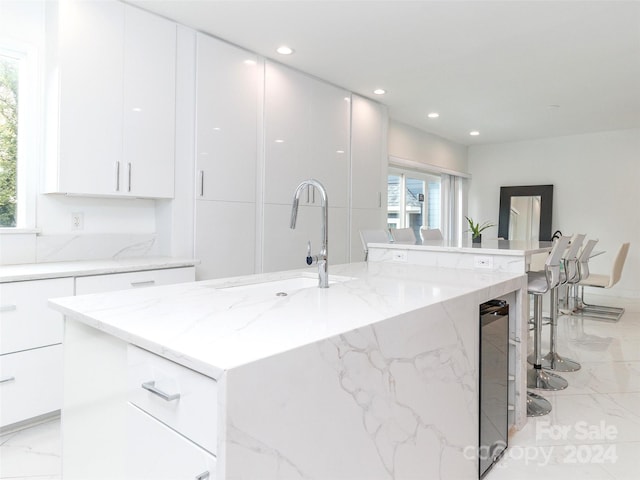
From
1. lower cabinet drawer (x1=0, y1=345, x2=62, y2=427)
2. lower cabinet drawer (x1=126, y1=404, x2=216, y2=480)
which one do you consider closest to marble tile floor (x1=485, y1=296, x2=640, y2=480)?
lower cabinet drawer (x1=126, y1=404, x2=216, y2=480)

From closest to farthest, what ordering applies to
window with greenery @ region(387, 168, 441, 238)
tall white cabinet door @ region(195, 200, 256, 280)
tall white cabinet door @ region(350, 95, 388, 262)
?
tall white cabinet door @ region(195, 200, 256, 280) < tall white cabinet door @ region(350, 95, 388, 262) < window with greenery @ region(387, 168, 441, 238)

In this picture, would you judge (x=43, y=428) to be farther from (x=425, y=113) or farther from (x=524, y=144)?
(x=524, y=144)

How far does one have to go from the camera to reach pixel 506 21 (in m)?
3.07

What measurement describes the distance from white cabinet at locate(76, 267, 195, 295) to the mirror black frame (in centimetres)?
623

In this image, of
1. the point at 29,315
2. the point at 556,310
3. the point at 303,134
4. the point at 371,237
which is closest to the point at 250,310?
the point at 29,315

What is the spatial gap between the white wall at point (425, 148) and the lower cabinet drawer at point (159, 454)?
5360 mm

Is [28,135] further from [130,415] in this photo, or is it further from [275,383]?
[275,383]

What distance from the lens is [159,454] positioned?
40.3 inches

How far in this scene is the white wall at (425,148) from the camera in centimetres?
607

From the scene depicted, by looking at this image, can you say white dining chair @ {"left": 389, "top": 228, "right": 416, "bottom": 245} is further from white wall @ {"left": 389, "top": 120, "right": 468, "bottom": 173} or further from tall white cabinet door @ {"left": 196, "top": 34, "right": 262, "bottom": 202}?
white wall @ {"left": 389, "top": 120, "right": 468, "bottom": 173}

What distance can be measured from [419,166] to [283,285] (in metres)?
4.99

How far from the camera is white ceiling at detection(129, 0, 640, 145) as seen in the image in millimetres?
2916

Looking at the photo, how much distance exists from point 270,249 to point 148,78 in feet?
5.48

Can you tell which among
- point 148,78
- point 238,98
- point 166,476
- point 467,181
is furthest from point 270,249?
point 467,181
